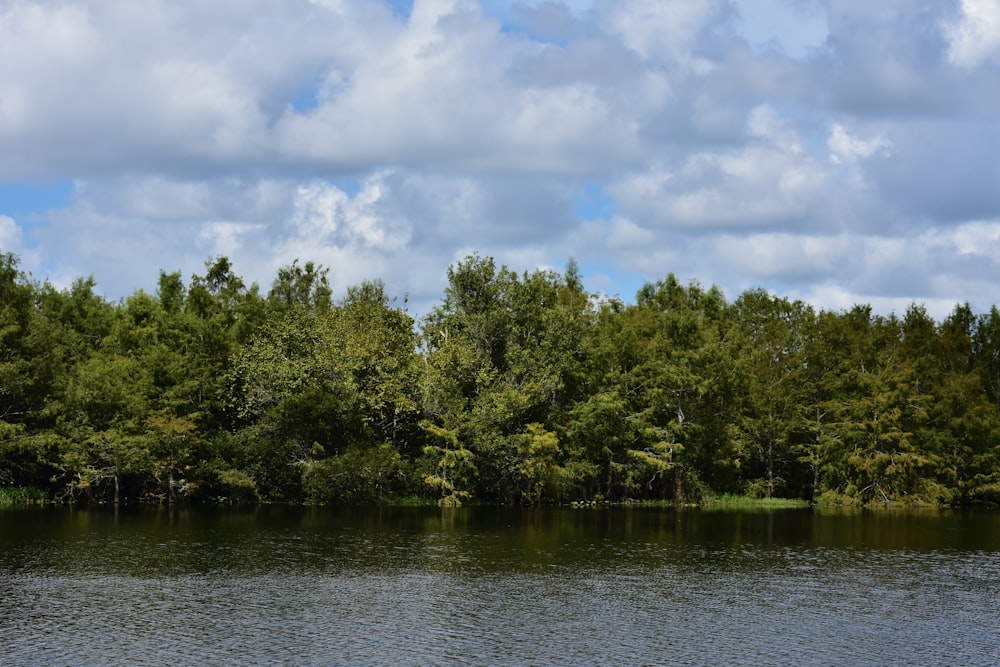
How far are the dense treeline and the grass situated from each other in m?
1.62

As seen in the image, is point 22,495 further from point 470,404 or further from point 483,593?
point 483,593

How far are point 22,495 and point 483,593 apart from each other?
6432 cm

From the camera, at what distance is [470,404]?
10400 cm

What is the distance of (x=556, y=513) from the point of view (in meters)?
98.1

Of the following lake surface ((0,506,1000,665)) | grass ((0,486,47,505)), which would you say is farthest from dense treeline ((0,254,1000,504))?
lake surface ((0,506,1000,665))

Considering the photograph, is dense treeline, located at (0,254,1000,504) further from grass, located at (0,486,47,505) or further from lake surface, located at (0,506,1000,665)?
lake surface, located at (0,506,1000,665)

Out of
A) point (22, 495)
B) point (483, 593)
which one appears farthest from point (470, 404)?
point (483, 593)

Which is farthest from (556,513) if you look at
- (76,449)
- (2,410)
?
(2,410)

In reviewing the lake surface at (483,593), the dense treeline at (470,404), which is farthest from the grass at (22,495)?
the lake surface at (483,593)

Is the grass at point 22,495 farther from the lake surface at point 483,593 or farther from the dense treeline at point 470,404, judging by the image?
the lake surface at point 483,593

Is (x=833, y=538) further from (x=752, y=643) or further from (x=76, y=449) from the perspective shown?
(x=76, y=449)

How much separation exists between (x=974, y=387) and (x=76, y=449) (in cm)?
10035

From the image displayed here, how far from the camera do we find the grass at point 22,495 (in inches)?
3755

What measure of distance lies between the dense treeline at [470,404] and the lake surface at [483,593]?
16961 mm
